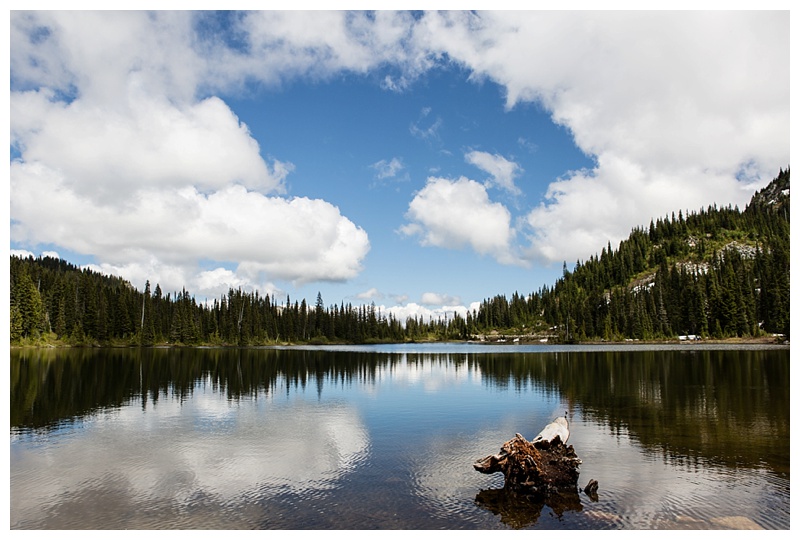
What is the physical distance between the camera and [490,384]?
192ft

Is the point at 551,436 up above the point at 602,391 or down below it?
above

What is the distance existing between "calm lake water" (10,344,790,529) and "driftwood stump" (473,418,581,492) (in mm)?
730

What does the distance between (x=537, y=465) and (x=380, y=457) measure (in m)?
8.77

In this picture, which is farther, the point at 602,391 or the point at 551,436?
the point at 602,391

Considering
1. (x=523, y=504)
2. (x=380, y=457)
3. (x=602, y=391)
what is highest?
(x=523, y=504)

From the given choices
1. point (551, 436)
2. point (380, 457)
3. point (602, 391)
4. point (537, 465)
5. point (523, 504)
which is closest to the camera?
point (523, 504)

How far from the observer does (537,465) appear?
1911cm

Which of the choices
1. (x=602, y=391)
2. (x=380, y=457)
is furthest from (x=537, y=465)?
(x=602, y=391)

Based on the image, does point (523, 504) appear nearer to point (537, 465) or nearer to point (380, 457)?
point (537, 465)

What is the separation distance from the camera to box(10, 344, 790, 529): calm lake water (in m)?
17.1

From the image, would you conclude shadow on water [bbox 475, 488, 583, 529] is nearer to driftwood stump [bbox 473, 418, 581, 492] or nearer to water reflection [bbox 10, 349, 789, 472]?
driftwood stump [bbox 473, 418, 581, 492]
